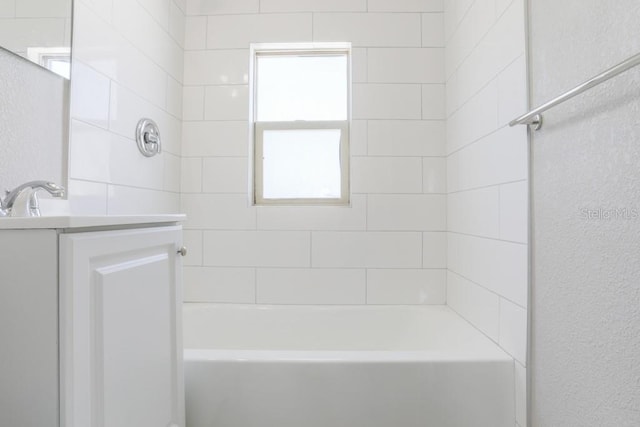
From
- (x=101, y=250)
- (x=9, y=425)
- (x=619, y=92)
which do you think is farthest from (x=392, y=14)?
(x=9, y=425)

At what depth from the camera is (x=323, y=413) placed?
3.55ft

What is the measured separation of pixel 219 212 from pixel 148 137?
0.53 meters

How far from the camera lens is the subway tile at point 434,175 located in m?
1.85

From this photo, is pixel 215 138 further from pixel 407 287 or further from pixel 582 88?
pixel 582 88

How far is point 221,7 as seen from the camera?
1.90m

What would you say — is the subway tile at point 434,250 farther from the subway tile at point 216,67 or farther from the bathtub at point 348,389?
the subway tile at point 216,67

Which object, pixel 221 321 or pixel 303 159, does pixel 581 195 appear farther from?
pixel 221 321

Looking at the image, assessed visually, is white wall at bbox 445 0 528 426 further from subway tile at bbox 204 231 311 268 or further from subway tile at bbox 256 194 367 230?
subway tile at bbox 204 231 311 268

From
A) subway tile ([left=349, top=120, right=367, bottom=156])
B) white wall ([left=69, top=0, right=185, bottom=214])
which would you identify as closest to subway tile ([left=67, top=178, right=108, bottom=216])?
white wall ([left=69, top=0, right=185, bottom=214])

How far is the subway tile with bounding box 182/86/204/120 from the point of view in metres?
1.91

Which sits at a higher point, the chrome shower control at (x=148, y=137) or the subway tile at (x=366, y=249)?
the chrome shower control at (x=148, y=137)

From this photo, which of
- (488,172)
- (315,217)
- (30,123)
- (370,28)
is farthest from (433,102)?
(30,123)

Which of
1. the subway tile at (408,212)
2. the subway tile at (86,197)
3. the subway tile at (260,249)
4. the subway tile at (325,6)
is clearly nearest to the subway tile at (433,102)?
the subway tile at (408,212)

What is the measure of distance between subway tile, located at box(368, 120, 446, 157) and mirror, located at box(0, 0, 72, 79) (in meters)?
1.39
